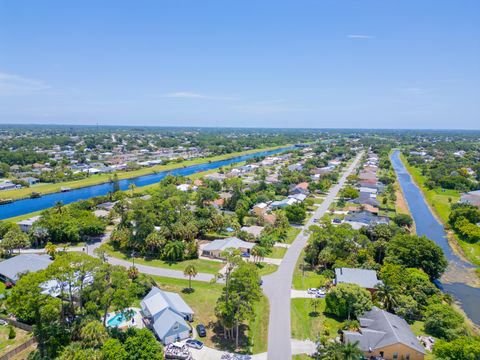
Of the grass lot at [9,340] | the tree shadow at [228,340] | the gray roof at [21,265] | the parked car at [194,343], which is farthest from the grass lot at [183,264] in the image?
the grass lot at [9,340]

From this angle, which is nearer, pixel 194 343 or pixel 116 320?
pixel 194 343

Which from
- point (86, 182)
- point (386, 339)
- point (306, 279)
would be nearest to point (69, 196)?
point (86, 182)

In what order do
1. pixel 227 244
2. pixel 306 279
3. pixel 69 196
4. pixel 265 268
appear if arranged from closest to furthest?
1. pixel 306 279
2. pixel 265 268
3. pixel 227 244
4. pixel 69 196

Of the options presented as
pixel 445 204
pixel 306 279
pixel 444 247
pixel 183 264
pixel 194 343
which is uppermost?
pixel 445 204

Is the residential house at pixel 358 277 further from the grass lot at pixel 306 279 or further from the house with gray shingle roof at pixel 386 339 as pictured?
the house with gray shingle roof at pixel 386 339

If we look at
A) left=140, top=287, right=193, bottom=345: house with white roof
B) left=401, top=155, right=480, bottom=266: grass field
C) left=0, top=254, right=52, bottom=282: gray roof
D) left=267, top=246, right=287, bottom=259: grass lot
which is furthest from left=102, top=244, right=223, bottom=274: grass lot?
left=401, top=155, right=480, bottom=266: grass field

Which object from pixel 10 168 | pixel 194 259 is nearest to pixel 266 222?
pixel 194 259

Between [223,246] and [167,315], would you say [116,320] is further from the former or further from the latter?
[223,246]

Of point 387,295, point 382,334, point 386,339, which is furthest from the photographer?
point 387,295
